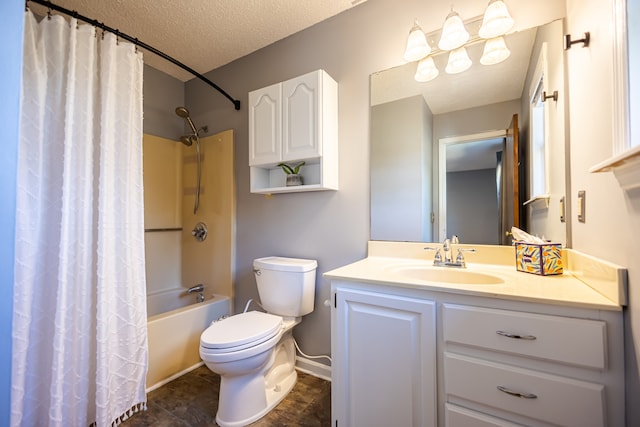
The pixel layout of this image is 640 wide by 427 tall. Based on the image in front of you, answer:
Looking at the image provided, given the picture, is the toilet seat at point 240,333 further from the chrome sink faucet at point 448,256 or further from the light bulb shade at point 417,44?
the light bulb shade at point 417,44

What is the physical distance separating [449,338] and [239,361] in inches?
38.6

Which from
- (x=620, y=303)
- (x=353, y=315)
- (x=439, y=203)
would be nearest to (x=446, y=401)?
(x=353, y=315)

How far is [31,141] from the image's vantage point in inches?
41.8

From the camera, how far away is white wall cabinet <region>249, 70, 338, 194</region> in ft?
5.22

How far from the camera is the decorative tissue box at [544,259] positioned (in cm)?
104

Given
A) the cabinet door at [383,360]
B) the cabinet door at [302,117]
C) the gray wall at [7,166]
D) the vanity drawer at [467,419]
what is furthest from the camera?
the cabinet door at [302,117]

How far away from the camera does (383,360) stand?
3.32 feet

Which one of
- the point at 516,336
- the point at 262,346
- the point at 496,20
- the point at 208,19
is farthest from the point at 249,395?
the point at 208,19

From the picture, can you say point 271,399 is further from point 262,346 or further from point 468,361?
point 468,361

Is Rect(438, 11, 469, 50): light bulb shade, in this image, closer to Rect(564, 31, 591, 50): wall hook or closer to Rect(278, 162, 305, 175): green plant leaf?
Rect(564, 31, 591, 50): wall hook

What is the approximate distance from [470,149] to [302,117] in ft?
3.26

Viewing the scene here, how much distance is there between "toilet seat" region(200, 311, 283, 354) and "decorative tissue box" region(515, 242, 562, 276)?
128 centimetres

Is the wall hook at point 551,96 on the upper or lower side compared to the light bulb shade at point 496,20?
lower

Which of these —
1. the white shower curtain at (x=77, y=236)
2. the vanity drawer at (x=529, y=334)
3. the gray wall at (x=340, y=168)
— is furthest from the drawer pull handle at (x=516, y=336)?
the white shower curtain at (x=77, y=236)
